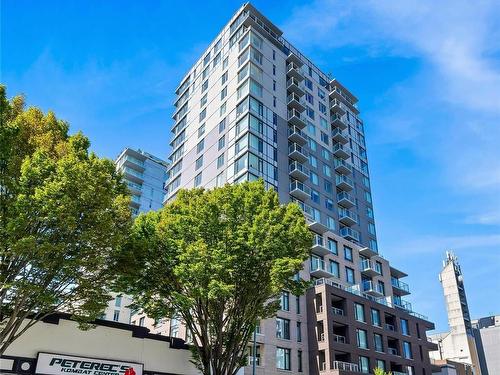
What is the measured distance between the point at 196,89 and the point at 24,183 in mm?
54087

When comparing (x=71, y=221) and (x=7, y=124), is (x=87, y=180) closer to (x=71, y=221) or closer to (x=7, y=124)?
(x=71, y=221)

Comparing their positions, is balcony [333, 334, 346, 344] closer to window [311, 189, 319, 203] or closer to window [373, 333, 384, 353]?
window [373, 333, 384, 353]

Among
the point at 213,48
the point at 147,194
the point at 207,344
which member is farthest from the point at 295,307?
the point at 147,194

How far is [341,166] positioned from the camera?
2648 inches

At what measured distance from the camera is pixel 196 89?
230ft

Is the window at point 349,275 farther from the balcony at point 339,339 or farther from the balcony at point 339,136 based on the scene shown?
the balcony at point 339,136

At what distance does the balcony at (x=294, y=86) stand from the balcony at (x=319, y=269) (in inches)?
960

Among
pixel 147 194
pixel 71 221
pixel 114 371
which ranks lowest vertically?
pixel 114 371

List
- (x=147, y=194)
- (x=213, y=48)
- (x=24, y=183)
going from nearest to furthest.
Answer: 1. (x=24, y=183)
2. (x=213, y=48)
3. (x=147, y=194)

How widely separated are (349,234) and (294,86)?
21615 mm

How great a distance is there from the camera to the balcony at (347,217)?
6300 centimetres

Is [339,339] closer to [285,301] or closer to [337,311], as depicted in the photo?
[337,311]

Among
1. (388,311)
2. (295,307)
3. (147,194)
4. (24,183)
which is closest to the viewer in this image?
(24,183)

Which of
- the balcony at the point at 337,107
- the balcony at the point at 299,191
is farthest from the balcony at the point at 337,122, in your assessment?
the balcony at the point at 299,191
